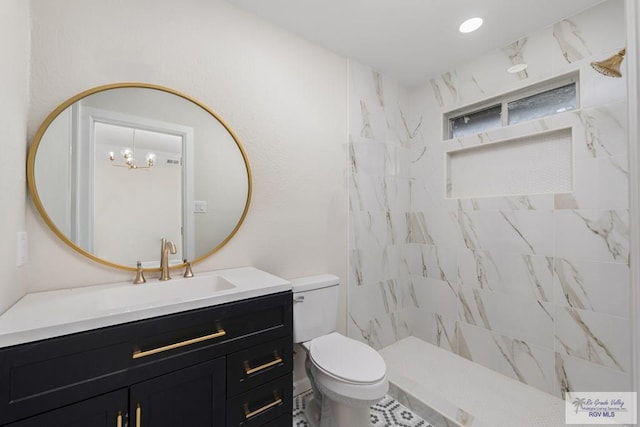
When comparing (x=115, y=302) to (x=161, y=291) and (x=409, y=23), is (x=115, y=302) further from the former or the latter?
(x=409, y=23)

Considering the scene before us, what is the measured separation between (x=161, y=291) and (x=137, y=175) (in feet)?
1.96

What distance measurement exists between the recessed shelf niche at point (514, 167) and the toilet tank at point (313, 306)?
1441 mm

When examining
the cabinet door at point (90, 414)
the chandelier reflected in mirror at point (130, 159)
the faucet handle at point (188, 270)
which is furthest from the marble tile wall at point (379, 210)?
the cabinet door at point (90, 414)

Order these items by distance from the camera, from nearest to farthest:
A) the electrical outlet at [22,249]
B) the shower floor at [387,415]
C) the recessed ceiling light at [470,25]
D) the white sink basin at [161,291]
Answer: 1. the electrical outlet at [22,249]
2. the white sink basin at [161,291]
3. the shower floor at [387,415]
4. the recessed ceiling light at [470,25]

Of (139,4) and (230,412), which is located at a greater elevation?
(139,4)

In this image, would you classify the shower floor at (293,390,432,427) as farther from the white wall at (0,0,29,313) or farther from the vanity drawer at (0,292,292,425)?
the white wall at (0,0,29,313)

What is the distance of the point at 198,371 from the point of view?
1058 mm

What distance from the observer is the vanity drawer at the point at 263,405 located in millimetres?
1153

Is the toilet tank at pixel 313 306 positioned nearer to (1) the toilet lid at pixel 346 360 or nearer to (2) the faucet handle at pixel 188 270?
(1) the toilet lid at pixel 346 360

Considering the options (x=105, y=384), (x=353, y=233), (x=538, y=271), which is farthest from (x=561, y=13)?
(x=105, y=384)

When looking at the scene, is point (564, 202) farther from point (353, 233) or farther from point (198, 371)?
point (198, 371)

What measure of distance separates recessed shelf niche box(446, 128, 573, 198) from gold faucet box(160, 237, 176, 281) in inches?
86.8

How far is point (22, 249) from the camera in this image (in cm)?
110

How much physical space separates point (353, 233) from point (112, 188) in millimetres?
1593
